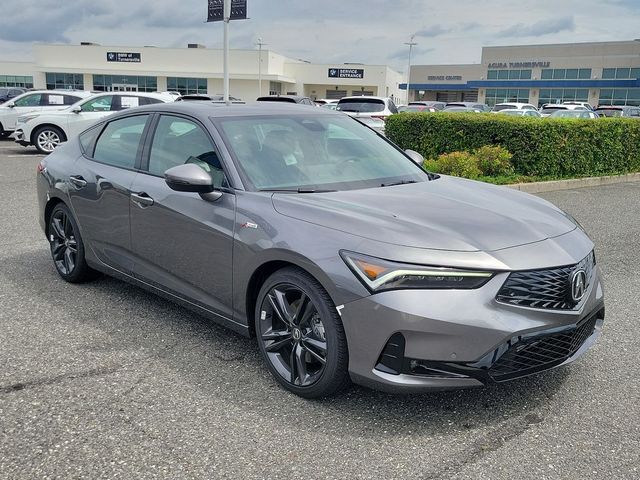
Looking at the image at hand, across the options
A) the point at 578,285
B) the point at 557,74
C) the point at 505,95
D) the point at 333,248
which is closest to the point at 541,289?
the point at 578,285

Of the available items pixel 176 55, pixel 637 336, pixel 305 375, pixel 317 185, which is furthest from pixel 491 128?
pixel 176 55

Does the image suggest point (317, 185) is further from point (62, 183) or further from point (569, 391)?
point (62, 183)

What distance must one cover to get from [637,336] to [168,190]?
344cm

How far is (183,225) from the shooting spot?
404 centimetres

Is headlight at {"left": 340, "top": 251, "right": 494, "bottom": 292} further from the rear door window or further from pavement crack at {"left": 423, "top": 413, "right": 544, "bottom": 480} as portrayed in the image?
the rear door window

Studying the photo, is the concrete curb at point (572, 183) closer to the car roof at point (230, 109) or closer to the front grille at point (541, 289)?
the car roof at point (230, 109)

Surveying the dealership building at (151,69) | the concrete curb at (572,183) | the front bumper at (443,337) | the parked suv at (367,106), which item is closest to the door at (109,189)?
the front bumper at (443,337)

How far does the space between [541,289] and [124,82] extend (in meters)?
73.0

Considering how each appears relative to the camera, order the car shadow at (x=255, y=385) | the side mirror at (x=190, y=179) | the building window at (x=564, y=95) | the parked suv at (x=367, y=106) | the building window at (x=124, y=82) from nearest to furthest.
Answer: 1. the car shadow at (x=255, y=385)
2. the side mirror at (x=190, y=179)
3. the parked suv at (x=367, y=106)
4. the building window at (x=124, y=82)
5. the building window at (x=564, y=95)

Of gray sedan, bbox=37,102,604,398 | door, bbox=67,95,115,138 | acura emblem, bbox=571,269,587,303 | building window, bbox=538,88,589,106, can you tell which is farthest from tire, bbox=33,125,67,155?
building window, bbox=538,88,589,106

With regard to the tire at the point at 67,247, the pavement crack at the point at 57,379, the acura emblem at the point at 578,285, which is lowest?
the pavement crack at the point at 57,379

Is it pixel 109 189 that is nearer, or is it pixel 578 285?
pixel 578 285

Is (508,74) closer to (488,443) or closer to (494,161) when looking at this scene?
(494,161)

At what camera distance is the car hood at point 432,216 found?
318cm
